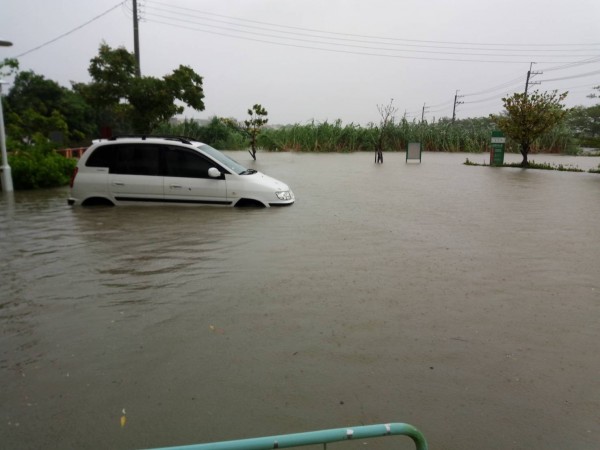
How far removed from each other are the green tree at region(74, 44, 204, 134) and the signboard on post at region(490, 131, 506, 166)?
16.1 m

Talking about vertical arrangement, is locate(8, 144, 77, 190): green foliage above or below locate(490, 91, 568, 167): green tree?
below

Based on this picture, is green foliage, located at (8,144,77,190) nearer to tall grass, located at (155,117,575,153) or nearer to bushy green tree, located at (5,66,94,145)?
tall grass, located at (155,117,575,153)

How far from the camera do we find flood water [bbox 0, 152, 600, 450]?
308 cm

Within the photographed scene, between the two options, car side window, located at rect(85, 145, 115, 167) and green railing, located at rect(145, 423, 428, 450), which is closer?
green railing, located at rect(145, 423, 428, 450)

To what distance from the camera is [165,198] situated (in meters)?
10.6

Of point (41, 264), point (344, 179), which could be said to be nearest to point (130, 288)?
point (41, 264)

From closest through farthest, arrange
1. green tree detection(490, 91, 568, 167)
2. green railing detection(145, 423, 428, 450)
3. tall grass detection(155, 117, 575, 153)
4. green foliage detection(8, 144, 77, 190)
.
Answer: green railing detection(145, 423, 428, 450)
green foliage detection(8, 144, 77, 190)
green tree detection(490, 91, 568, 167)
tall grass detection(155, 117, 575, 153)

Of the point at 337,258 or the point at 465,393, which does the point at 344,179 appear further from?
the point at 465,393

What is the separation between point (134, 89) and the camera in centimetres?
2634

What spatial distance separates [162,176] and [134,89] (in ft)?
58.9

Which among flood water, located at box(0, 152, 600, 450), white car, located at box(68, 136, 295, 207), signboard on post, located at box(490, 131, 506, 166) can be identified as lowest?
flood water, located at box(0, 152, 600, 450)

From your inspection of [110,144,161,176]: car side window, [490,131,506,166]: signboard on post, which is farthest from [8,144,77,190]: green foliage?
[490,131,506,166]: signboard on post

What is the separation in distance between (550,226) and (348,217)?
3.86 m

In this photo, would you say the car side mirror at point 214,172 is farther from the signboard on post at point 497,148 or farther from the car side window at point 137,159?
the signboard on post at point 497,148
